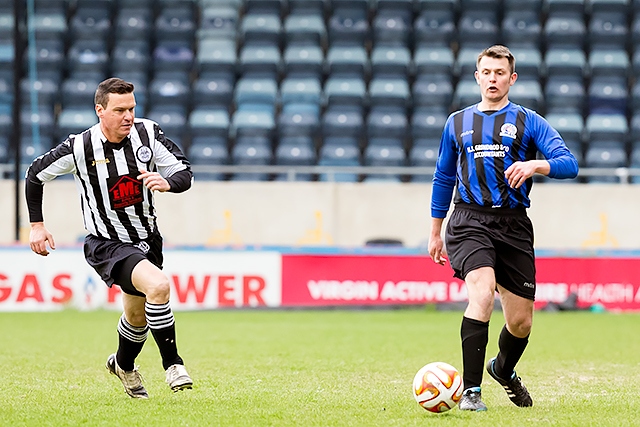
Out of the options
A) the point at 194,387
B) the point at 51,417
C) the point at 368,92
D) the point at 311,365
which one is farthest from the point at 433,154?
the point at 51,417

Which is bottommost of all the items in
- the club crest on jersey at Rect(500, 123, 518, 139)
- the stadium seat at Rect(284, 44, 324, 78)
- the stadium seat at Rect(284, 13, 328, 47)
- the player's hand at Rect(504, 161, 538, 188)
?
the player's hand at Rect(504, 161, 538, 188)

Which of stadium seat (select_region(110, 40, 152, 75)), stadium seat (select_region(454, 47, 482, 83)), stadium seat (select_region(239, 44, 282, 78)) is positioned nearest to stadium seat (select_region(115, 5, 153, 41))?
stadium seat (select_region(110, 40, 152, 75))

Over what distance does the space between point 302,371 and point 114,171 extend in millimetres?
2538

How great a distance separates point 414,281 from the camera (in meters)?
15.9

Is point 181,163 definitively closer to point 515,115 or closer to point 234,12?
point 515,115

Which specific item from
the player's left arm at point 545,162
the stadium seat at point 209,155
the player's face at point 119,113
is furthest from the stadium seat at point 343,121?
the player's left arm at point 545,162

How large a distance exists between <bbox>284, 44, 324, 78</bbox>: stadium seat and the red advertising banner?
609 centimetres

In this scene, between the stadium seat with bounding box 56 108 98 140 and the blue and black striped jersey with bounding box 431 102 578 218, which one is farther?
the stadium seat with bounding box 56 108 98 140

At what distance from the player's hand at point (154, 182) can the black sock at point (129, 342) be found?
1000mm

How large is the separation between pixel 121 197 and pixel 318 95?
547 inches

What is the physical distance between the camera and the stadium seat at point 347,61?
20734 millimetres

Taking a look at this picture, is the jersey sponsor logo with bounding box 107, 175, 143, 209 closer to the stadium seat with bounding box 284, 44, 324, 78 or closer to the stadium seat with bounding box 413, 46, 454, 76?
the stadium seat with bounding box 284, 44, 324, 78

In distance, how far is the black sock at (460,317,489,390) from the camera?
592 centimetres

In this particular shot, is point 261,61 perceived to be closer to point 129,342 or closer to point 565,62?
point 565,62
